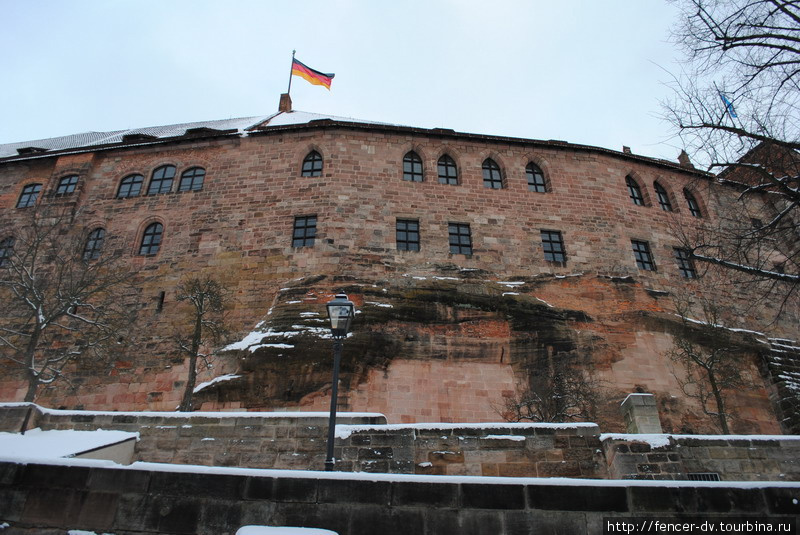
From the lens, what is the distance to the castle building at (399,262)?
578 inches

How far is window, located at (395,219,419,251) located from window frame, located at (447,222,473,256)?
1149mm

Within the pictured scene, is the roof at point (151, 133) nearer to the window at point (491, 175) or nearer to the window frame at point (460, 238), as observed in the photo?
the window at point (491, 175)

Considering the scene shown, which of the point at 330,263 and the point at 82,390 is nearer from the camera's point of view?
the point at 82,390

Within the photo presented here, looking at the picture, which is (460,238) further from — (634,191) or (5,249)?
(5,249)

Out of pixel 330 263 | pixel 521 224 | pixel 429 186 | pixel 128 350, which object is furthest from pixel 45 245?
pixel 521 224

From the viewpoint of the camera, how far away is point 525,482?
5.16m

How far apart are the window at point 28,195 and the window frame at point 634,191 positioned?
76.8 feet

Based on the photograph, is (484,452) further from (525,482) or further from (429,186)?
(429,186)

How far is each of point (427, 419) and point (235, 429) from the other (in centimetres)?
606

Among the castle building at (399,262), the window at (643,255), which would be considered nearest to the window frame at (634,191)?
the castle building at (399,262)

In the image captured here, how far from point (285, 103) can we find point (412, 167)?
1192cm

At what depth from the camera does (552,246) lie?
18.6 metres

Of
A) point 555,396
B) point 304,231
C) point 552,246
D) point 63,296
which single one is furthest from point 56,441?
point 552,246

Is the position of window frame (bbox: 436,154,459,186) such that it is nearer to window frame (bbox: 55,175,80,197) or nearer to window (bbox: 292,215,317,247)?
window (bbox: 292,215,317,247)
